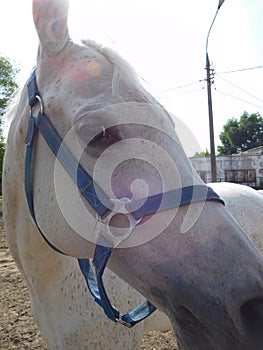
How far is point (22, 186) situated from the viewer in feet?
6.03

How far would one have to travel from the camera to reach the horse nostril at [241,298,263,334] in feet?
3.54

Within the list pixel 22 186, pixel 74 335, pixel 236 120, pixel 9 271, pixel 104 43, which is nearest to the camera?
pixel 104 43

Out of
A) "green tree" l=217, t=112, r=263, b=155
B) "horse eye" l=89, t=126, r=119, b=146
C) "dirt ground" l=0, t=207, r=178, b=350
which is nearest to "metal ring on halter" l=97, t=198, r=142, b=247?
"horse eye" l=89, t=126, r=119, b=146

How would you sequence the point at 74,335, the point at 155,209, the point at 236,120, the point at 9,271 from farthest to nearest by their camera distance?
the point at 236,120 → the point at 9,271 → the point at 74,335 → the point at 155,209

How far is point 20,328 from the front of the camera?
165 inches

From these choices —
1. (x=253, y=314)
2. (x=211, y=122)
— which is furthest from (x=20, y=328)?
(x=211, y=122)

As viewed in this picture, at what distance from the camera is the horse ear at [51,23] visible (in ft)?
4.87

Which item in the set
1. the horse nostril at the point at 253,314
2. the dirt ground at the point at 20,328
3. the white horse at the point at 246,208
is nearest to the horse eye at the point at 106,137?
the horse nostril at the point at 253,314

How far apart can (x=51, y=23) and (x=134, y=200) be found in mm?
868

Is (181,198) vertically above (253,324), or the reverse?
(181,198)

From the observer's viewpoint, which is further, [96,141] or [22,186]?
[22,186]

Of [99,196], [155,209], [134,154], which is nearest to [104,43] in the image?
[134,154]

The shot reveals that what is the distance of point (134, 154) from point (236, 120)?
59939 millimetres

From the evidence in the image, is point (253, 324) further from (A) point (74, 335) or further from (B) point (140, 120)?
(A) point (74, 335)
